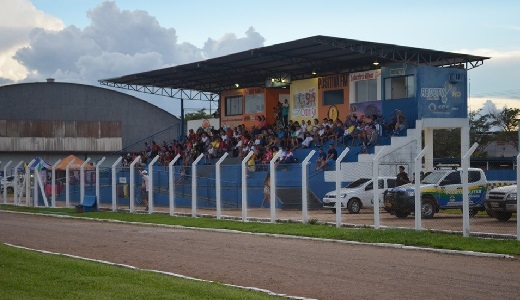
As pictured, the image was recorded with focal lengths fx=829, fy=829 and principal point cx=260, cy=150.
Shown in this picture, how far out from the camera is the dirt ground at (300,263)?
44.4ft

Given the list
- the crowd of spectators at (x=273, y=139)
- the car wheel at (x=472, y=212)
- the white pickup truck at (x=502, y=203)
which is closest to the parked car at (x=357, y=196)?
the crowd of spectators at (x=273, y=139)

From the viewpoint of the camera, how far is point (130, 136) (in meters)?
75.4

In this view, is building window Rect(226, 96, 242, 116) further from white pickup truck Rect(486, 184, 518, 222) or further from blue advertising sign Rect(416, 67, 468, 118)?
white pickup truck Rect(486, 184, 518, 222)

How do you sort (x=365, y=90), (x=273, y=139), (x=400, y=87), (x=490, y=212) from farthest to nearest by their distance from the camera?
(x=365, y=90) < (x=273, y=139) < (x=400, y=87) < (x=490, y=212)

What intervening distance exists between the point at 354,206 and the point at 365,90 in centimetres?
1320

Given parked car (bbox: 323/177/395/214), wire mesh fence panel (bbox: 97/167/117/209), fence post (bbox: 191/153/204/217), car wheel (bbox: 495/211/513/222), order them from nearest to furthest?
car wheel (bbox: 495/211/513/222)
parked car (bbox: 323/177/395/214)
fence post (bbox: 191/153/204/217)
wire mesh fence panel (bbox: 97/167/117/209)

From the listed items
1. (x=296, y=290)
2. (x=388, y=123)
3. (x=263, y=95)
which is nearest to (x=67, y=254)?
(x=296, y=290)

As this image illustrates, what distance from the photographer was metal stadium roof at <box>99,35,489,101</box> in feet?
129

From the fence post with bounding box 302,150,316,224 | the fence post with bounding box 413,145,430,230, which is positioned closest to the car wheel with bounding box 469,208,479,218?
the fence post with bounding box 413,145,430,230

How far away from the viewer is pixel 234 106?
185ft

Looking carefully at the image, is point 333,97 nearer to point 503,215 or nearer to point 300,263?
point 503,215

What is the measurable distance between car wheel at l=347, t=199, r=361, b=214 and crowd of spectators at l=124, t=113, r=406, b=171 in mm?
3804

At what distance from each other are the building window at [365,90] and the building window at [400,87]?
1055 millimetres

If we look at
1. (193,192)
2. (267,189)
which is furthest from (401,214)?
(193,192)
